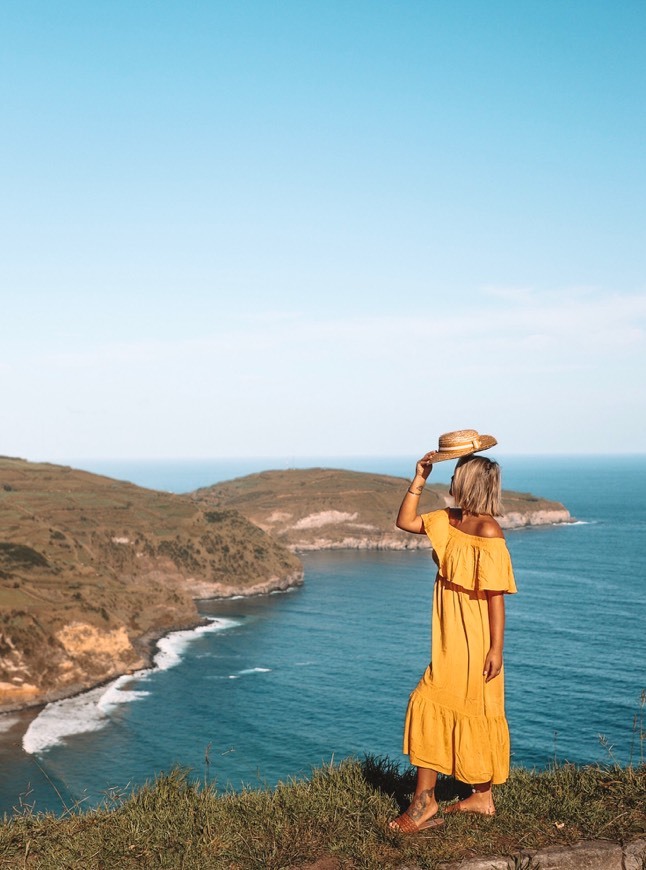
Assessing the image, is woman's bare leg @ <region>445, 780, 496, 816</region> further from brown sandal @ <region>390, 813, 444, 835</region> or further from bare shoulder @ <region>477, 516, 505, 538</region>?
bare shoulder @ <region>477, 516, 505, 538</region>

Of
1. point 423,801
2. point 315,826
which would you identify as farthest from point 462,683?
point 315,826

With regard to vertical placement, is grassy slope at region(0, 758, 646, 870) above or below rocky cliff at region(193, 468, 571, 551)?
above

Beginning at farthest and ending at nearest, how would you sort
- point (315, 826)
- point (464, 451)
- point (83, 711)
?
point (83, 711), point (315, 826), point (464, 451)

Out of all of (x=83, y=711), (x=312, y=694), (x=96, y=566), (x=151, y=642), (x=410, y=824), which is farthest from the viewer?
(x=96, y=566)

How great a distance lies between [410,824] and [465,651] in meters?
1.61

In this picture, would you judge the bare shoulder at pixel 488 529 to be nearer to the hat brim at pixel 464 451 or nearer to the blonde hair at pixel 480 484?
the blonde hair at pixel 480 484

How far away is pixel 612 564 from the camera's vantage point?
12069 centimetres

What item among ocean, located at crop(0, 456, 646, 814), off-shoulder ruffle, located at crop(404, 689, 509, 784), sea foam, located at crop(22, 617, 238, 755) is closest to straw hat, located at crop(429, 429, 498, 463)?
off-shoulder ruffle, located at crop(404, 689, 509, 784)

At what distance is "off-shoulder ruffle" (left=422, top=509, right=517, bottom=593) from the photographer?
6.84 meters

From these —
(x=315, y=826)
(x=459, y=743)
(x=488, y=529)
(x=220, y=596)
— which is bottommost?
(x=220, y=596)

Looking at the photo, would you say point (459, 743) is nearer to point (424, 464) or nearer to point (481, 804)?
point (481, 804)

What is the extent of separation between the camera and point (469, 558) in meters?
7.01

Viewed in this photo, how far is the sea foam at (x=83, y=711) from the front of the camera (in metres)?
53.6

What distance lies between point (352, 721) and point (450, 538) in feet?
166
